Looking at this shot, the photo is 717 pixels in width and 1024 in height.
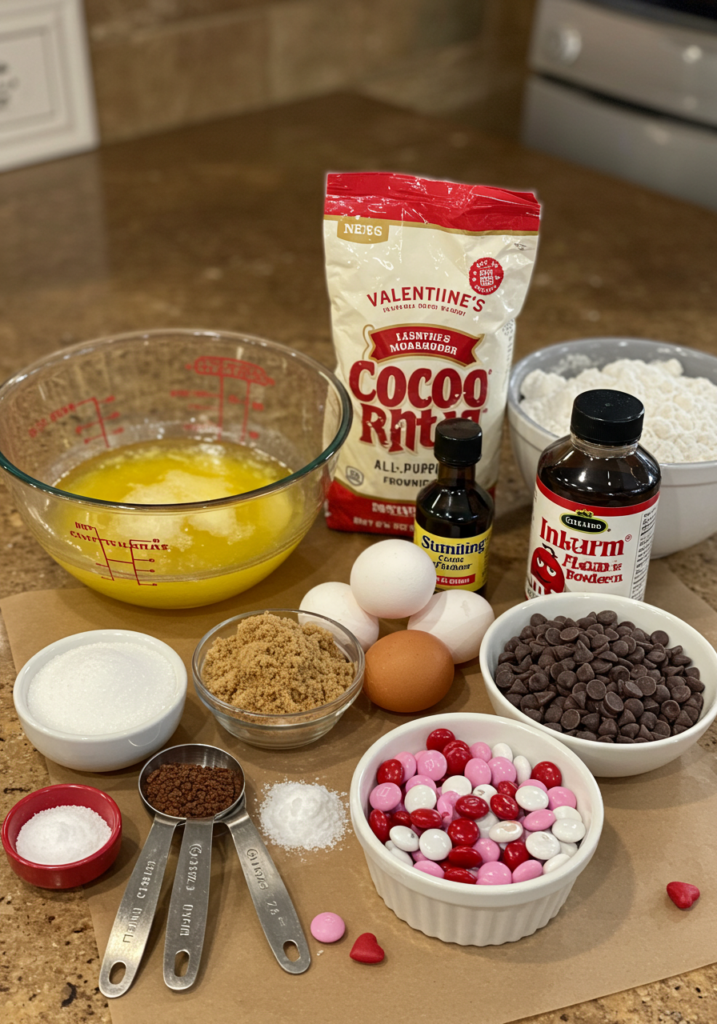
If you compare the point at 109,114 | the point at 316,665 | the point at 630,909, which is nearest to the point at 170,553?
the point at 316,665

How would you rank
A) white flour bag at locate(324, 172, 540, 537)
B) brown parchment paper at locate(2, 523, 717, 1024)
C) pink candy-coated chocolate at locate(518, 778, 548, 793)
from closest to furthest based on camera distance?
1. brown parchment paper at locate(2, 523, 717, 1024)
2. pink candy-coated chocolate at locate(518, 778, 548, 793)
3. white flour bag at locate(324, 172, 540, 537)

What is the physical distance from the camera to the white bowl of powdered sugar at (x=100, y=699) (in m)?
0.90

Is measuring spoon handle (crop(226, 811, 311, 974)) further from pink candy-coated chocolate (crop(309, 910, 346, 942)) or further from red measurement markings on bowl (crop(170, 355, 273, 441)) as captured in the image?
red measurement markings on bowl (crop(170, 355, 273, 441))

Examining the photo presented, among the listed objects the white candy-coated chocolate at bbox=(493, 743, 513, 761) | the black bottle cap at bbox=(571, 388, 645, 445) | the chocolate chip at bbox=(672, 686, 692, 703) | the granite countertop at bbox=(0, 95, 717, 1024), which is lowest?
the granite countertop at bbox=(0, 95, 717, 1024)

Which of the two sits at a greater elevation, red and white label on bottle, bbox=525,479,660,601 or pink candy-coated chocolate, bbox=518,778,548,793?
red and white label on bottle, bbox=525,479,660,601

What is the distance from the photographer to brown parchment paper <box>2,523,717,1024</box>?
0.76 metres

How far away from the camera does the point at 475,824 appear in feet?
2.72

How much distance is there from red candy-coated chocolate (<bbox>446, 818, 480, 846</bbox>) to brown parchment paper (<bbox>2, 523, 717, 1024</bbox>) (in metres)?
0.08

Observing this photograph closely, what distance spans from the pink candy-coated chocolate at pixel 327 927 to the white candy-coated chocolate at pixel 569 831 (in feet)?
0.62

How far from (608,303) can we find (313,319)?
1.76 feet

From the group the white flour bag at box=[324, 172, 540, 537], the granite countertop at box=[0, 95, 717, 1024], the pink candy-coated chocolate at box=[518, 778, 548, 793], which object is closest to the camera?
the pink candy-coated chocolate at box=[518, 778, 548, 793]

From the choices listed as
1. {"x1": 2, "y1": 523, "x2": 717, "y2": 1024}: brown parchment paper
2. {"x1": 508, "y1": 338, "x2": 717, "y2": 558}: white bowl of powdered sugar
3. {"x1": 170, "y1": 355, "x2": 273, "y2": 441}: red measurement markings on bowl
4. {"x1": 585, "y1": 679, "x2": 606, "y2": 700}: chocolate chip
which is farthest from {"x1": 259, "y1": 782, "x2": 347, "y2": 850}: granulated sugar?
{"x1": 170, "y1": 355, "x2": 273, "y2": 441}: red measurement markings on bowl

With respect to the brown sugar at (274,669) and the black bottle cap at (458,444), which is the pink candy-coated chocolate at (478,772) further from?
the black bottle cap at (458,444)

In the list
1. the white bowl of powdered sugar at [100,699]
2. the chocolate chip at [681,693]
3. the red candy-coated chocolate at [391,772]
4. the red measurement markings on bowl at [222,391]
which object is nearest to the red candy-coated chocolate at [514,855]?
the red candy-coated chocolate at [391,772]
